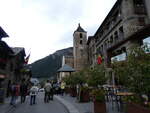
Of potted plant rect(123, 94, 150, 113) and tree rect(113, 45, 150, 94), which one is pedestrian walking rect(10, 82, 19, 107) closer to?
tree rect(113, 45, 150, 94)

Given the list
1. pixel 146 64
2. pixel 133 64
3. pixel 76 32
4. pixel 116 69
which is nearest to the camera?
pixel 146 64

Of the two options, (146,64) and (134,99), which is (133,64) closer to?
(146,64)

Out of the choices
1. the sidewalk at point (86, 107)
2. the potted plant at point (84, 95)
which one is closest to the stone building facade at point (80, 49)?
the potted plant at point (84, 95)

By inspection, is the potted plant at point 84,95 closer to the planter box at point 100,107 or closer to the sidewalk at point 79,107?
A: the sidewalk at point 79,107

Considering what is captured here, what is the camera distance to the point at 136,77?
4.00 metres

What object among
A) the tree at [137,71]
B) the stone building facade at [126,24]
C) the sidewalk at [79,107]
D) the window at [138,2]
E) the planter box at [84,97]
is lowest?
the sidewalk at [79,107]

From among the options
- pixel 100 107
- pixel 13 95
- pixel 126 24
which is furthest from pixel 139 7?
pixel 13 95

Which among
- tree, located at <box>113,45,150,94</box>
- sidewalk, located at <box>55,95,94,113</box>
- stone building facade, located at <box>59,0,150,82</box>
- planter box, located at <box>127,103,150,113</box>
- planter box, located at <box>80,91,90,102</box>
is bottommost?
sidewalk, located at <box>55,95,94,113</box>

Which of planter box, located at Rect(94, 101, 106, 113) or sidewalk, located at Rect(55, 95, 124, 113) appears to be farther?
sidewalk, located at Rect(55, 95, 124, 113)

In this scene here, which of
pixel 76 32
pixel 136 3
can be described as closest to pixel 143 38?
pixel 136 3

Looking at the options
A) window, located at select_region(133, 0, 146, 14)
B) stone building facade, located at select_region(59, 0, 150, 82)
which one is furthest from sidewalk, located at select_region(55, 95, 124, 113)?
window, located at select_region(133, 0, 146, 14)

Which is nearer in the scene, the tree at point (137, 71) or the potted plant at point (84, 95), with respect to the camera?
the tree at point (137, 71)

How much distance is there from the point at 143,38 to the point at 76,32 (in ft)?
125

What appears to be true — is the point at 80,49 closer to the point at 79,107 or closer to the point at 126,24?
the point at 126,24
